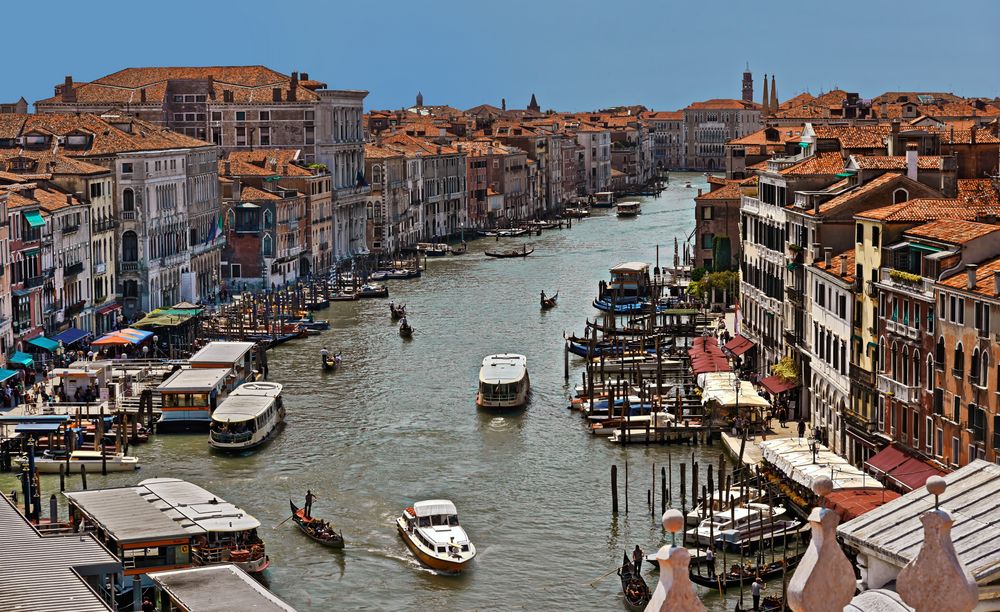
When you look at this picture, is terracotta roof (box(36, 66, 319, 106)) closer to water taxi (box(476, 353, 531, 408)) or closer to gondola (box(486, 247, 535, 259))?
gondola (box(486, 247, 535, 259))

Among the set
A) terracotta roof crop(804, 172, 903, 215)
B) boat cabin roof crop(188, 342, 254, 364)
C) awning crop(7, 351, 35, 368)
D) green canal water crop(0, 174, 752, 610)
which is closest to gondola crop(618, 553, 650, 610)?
green canal water crop(0, 174, 752, 610)

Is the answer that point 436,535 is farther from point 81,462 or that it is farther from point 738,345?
point 738,345

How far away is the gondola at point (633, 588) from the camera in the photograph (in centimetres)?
1906

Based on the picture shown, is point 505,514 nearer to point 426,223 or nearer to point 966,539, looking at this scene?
point 966,539

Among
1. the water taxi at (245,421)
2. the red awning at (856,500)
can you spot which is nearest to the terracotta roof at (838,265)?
the red awning at (856,500)

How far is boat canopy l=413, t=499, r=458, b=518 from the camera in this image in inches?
858

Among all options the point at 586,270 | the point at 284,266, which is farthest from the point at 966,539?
the point at 586,270

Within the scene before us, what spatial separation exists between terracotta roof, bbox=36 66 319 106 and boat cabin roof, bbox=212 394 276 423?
34.3 meters

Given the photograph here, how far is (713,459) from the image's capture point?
26562mm

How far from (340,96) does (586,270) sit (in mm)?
13253

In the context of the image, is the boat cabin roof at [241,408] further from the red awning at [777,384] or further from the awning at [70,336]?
the red awning at [777,384]

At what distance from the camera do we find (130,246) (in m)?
44.1

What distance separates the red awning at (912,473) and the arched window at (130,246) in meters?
26.6

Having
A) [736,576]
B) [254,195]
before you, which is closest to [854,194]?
[736,576]
